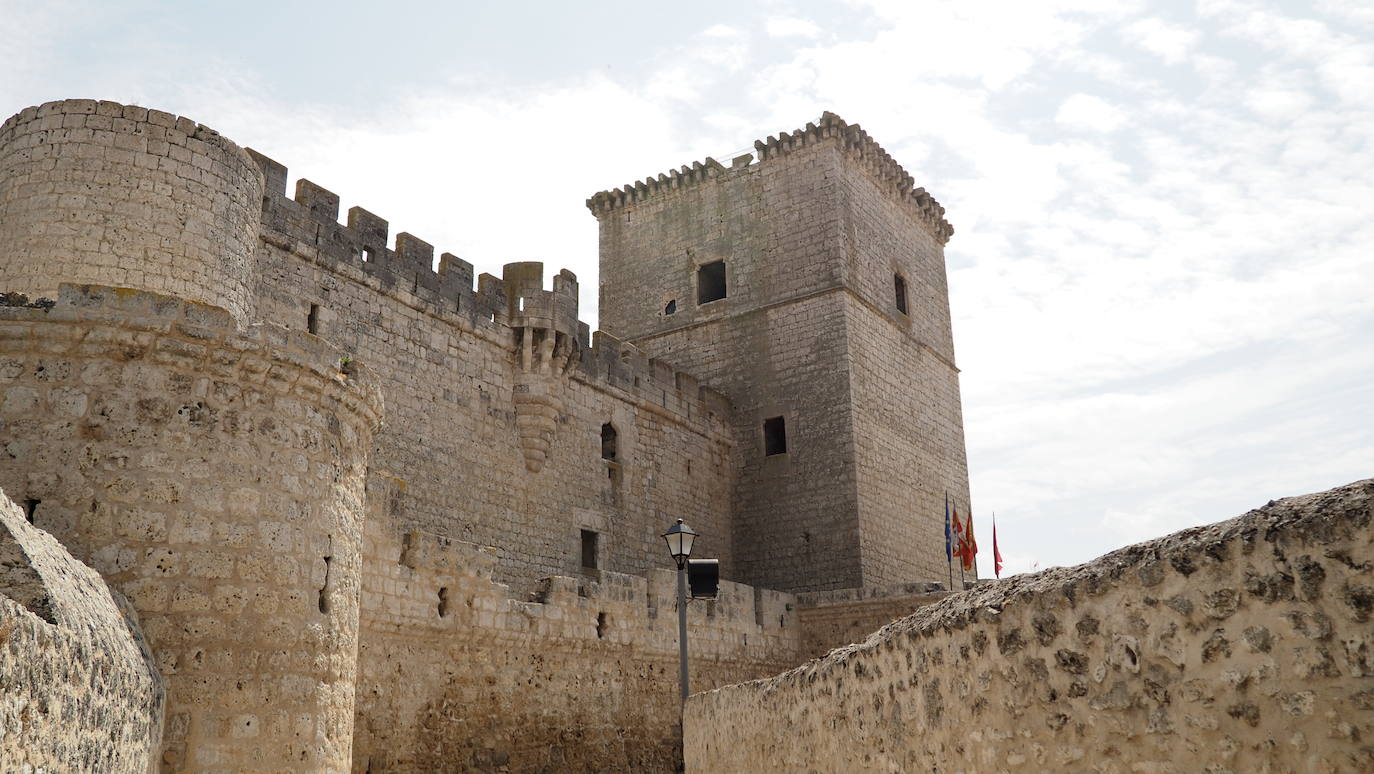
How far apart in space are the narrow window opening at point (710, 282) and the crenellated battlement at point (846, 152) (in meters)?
1.66

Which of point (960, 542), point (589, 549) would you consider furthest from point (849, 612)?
point (960, 542)

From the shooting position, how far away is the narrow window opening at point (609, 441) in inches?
656

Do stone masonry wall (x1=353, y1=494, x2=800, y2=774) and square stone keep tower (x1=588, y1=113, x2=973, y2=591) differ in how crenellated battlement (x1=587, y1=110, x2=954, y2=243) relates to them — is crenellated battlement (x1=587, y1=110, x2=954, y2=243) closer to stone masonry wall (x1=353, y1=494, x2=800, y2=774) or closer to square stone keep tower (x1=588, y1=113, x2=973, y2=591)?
square stone keep tower (x1=588, y1=113, x2=973, y2=591)

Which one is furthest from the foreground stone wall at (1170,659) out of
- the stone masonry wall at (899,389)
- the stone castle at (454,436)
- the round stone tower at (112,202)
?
the stone masonry wall at (899,389)

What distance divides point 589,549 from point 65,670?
12475 mm

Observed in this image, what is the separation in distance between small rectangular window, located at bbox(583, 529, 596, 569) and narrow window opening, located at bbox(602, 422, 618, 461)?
1.35m

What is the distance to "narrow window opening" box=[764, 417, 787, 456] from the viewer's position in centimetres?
1920

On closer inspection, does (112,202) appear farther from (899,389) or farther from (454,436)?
(899,389)

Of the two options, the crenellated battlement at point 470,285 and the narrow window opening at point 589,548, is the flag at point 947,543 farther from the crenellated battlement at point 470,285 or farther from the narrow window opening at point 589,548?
the narrow window opening at point 589,548

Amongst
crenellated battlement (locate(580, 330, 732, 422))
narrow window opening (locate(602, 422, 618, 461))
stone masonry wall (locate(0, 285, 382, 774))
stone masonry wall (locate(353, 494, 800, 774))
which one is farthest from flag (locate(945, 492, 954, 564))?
stone masonry wall (locate(0, 285, 382, 774))

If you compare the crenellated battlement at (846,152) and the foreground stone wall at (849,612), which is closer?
the foreground stone wall at (849,612)

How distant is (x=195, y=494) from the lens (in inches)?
192

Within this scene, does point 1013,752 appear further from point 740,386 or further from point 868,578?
point 740,386

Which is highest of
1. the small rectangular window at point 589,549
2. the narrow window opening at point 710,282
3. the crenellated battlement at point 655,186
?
the crenellated battlement at point 655,186
